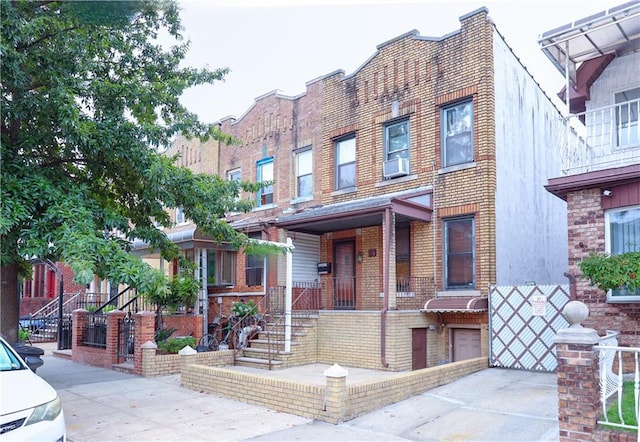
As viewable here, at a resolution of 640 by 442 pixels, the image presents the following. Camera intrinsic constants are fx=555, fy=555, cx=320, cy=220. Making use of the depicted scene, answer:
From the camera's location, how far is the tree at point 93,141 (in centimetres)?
780

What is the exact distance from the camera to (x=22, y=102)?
346 inches

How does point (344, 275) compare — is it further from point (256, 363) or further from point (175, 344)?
point (175, 344)

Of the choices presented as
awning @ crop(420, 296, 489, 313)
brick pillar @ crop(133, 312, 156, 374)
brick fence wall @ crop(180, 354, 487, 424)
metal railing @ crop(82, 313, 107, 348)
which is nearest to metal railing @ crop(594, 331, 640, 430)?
brick fence wall @ crop(180, 354, 487, 424)

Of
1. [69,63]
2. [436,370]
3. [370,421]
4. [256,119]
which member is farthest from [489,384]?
[256,119]

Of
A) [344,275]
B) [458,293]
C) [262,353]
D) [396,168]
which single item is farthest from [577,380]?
[344,275]

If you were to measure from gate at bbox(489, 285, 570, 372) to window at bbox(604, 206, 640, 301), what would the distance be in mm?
1424

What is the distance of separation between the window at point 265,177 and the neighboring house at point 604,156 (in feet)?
31.2

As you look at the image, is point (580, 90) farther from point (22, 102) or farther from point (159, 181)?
point (22, 102)

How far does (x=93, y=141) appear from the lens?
895 cm

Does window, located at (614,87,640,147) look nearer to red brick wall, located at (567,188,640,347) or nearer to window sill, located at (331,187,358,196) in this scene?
red brick wall, located at (567,188,640,347)

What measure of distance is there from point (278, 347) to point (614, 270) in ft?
23.9

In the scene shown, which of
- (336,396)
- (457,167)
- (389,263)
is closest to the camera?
(336,396)

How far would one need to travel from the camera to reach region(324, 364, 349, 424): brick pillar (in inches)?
306

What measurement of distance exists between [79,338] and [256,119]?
8.79 m
